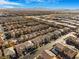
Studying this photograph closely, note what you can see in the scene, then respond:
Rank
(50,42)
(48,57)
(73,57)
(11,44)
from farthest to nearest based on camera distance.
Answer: (50,42) < (11,44) < (73,57) < (48,57)

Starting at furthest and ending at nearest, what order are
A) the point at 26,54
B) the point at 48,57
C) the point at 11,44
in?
the point at 11,44
the point at 26,54
the point at 48,57

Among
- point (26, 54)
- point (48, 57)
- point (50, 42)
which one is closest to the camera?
point (48, 57)

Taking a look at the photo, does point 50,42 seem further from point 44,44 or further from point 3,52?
point 3,52

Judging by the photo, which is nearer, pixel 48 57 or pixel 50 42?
pixel 48 57

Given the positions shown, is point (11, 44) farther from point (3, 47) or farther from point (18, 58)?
point (18, 58)

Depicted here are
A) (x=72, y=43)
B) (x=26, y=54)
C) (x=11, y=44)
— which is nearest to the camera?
(x=26, y=54)

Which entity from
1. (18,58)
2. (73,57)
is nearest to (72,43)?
(73,57)

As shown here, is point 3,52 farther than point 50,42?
No

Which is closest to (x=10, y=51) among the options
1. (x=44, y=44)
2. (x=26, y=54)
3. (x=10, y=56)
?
(x=10, y=56)
